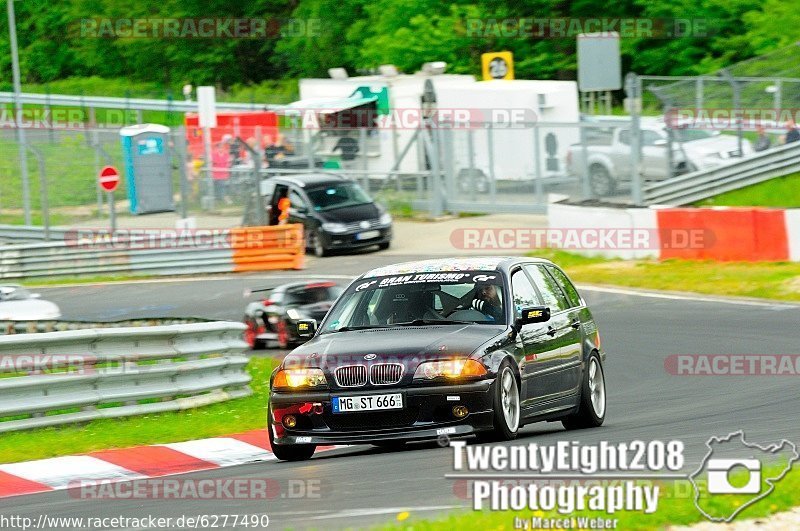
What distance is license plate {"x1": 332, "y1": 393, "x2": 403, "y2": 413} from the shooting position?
9875 mm

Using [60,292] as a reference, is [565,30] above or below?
above

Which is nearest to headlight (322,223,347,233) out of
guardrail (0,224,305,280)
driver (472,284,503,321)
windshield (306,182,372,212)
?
windshield (306,182,372,212)

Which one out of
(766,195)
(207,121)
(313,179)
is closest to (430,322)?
(766,195)

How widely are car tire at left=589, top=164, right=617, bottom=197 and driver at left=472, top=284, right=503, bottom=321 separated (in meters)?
19.5

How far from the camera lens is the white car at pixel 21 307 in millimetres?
20438

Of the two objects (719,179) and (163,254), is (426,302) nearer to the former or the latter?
(719,179)

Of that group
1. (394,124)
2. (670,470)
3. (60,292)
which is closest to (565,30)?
(394,124)

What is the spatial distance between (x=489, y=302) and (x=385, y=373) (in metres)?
1.22

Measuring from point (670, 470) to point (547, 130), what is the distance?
26.6 meters

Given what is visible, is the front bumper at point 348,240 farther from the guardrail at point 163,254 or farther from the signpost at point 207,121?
the signpost at point 207,121

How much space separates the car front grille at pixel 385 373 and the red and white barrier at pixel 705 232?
49.4ft

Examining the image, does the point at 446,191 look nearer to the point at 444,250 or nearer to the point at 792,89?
the point at 444,250

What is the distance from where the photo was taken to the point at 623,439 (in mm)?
10250

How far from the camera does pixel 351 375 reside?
10000 mm
